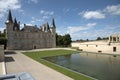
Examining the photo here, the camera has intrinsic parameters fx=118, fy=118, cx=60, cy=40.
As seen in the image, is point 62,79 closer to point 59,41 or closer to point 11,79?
point 11,79

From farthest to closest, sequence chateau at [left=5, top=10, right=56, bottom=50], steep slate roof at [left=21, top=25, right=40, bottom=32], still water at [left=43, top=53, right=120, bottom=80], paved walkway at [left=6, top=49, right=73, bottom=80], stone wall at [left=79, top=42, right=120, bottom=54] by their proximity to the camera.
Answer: steep slate roof at [left=21, top=25, right=40, bottom=32], chateau at [left=5, top=10, right=56, bottom=50], stone wall at [left=79, top=42, right=120, bottom=54], still water at [left=43, top=53, right=120, bottom=80], paved walkway at [left=6, top=49, right=73, bottom=80]

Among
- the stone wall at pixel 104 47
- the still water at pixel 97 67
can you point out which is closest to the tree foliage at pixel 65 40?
the stone wall at pixel 104 47

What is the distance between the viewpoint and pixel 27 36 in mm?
42688

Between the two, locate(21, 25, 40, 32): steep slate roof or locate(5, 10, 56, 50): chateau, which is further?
locate(21, 25, 40, 32): steep slate roof

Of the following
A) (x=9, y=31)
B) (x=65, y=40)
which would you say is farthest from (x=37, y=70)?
(x=65, y=40)

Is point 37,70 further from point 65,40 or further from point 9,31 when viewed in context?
point 65,40

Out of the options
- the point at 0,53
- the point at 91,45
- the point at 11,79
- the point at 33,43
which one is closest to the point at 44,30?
the point at 33,43

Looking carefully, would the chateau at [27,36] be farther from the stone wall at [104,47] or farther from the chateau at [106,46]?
the stone wall at [104,47]

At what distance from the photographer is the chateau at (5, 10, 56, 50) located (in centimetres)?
3856

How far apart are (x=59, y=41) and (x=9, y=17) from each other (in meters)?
23.8

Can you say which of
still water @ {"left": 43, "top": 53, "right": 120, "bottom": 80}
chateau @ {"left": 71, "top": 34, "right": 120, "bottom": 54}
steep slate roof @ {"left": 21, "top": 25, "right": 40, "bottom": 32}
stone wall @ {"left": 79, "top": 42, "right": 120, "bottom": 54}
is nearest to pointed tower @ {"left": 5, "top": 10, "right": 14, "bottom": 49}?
steep slate roof @ {"left": 21, "top": 25, "right": 40, "bottom": 32}

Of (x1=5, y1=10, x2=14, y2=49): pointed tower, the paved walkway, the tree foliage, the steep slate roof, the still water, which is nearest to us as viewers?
the paved walkway

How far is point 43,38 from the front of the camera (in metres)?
46.3

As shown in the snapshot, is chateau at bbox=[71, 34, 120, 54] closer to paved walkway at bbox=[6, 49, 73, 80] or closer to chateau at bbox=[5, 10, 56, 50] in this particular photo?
chateau at bbox=[5, 10, 56, 50]
